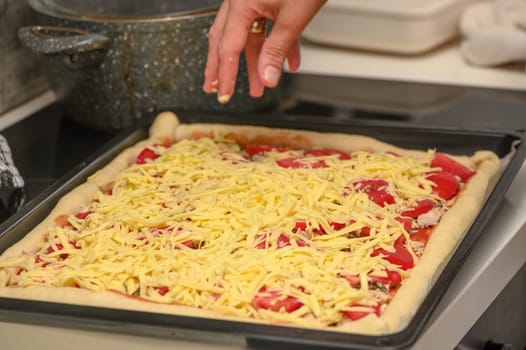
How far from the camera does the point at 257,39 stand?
1.69m

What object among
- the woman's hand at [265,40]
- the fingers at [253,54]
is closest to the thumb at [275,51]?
the woman's hand at [265,40]

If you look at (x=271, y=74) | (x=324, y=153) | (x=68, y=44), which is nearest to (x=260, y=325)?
(x=271, y=74)

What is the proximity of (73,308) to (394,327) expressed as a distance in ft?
1.31

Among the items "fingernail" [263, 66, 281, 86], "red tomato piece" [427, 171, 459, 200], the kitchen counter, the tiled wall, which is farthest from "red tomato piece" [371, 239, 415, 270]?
the tiled wall

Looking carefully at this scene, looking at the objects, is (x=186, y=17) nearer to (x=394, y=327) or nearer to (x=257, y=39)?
(x=257, y=39)

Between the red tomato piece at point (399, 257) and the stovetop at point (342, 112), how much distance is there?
0.50 metres

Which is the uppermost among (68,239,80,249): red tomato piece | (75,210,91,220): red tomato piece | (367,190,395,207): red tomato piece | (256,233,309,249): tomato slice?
(367,190,395,207): red tomato piece

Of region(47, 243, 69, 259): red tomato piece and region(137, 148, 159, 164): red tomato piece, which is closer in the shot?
region(47, 243, 69, 259): red tomato piece

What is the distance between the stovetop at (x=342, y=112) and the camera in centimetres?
191

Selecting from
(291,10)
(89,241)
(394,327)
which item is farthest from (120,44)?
(394,327)

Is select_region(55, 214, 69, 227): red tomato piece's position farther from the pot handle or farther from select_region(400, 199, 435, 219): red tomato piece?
select_region(400, 199, 435, 219): red tomato piece

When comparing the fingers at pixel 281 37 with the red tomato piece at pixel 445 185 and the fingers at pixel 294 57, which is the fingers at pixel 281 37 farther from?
the red tomato piece at pixel 445 185

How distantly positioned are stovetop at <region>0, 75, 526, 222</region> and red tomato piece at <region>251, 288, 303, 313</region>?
0.66 m

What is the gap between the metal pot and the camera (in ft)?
6.06
